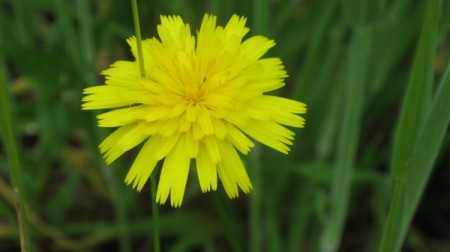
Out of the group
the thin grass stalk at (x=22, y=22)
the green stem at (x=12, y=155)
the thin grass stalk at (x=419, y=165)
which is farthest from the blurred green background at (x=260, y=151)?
the green stem at (x=12, y=155)

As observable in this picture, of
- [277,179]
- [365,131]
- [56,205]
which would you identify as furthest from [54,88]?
[365,131]

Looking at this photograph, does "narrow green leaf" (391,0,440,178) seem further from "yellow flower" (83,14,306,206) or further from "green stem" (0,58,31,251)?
"green stem" (0,58,31,251)

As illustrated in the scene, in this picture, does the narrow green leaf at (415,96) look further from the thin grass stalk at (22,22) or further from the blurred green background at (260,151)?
the thin grass stalk at (22,22)

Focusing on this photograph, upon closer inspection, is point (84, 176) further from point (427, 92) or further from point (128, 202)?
point (427, 92)

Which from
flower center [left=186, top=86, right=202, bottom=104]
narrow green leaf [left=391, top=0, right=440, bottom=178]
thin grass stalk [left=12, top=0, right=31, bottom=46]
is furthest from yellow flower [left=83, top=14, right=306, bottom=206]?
thin grass stalk [left=12, top=0, right=31, bottom=46]

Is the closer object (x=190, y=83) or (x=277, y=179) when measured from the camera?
(x=190, y=83)

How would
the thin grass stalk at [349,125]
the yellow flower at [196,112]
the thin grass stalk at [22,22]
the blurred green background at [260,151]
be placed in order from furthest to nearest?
the thin grass stalk at [22,22] → the blurred green background at [260,151] → the thin grass stalk at [349,125] → the yellow flower at [196,112]

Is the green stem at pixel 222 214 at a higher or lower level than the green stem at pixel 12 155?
lower

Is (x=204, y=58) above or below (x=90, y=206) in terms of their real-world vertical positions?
above
